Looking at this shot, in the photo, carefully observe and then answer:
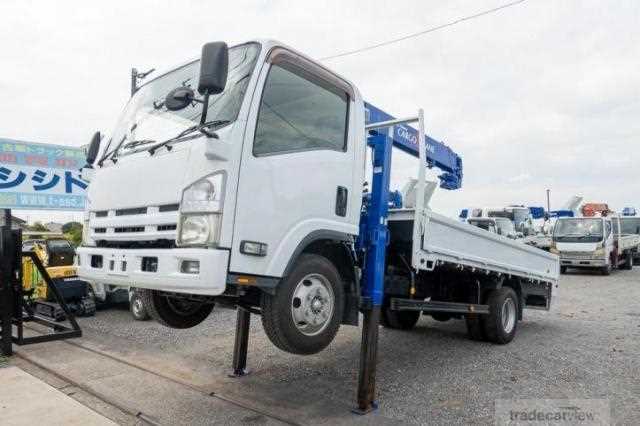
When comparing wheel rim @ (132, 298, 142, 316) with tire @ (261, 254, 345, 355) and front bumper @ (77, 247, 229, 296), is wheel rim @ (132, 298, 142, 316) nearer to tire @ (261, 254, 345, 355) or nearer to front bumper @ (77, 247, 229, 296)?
front bumper @ (77, 247, 229, 296)

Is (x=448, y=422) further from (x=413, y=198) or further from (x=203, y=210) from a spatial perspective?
(x=203, y=210)

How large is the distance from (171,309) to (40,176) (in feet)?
15.5

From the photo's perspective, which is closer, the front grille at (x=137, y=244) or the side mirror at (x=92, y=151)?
the front grille at (x=137, y=244)

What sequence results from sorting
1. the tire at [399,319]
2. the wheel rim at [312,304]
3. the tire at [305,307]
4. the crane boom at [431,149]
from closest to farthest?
the tire at [305,307] → the wheel rim at [312,304] → the crane boom at [431,149] → the tire at [399,319]

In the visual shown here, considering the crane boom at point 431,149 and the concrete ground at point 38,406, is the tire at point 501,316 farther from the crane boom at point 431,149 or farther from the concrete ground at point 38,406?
the concrete ground at point 38,406

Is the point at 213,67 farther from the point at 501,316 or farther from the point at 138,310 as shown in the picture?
the point at 138,310

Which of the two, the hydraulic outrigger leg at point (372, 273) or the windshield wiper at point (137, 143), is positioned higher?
the windshield wiper at point (137, 143)

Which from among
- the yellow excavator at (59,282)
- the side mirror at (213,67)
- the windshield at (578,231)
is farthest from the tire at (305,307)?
the windshield at (578,231)

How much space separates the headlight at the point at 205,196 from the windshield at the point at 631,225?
20979mm

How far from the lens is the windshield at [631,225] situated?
1986cm

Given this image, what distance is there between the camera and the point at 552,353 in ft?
19.5

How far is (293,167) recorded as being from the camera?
349cm

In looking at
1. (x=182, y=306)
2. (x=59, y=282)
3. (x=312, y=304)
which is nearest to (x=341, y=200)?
(x=312, y=304)

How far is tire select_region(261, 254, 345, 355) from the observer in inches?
131
